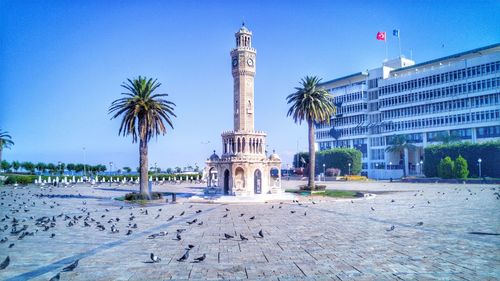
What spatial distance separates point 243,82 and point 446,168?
43.1m

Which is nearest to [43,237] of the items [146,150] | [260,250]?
[260,250]

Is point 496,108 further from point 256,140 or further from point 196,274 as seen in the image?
point 196,274

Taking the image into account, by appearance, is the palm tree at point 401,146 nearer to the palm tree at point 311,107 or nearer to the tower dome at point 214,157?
the palm tree at point 311,107

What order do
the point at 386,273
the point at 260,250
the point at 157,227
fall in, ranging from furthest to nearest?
the point at 157,227 → the point at 260,250 → the point at 386,273

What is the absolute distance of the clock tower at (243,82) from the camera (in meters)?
53.0

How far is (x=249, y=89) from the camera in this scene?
176 ft

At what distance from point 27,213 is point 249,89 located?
102ft

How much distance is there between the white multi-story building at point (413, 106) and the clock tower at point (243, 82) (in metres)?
50.7

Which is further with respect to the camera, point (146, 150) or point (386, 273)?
point (146, 150)

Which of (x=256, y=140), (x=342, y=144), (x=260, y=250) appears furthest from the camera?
(x=342, y=144)

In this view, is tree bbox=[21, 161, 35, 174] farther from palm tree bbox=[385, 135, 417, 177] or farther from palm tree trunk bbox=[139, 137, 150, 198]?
palm tree bbox=[385, 135, 417, 177]

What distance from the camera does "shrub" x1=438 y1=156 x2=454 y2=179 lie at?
235 feet

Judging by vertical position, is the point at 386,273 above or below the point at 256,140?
below

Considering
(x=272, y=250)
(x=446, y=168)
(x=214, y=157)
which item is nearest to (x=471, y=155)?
(x=446, y=168)
